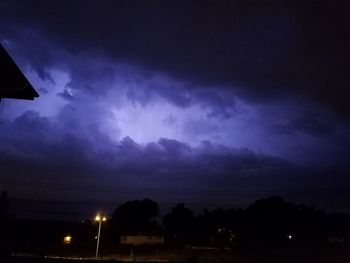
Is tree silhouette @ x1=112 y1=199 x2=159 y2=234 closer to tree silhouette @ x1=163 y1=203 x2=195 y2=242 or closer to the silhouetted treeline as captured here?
the silhouetted treeline

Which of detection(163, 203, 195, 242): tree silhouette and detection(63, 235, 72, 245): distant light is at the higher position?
detection(163, 203, 195, 242): tree silhouette

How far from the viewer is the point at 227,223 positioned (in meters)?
107

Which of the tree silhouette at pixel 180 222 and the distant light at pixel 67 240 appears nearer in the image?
the distant light at pixel 67 240

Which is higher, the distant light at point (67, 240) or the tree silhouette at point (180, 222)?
the tree silhouette at point (180, 222)

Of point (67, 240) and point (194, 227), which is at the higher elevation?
point (194, 227)

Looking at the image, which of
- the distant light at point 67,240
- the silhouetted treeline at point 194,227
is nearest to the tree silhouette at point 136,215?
the silhouetted treeline at point 194,227

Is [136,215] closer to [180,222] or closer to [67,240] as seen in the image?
[180,222]

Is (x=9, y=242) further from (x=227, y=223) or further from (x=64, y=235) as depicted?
(x=227, y=223)

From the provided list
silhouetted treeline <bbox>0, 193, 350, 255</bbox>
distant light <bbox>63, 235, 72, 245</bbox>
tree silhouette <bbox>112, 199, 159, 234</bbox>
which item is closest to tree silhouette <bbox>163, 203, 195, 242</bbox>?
silhouetted treeline <bbox>0, 193, 350, 255</bbox>

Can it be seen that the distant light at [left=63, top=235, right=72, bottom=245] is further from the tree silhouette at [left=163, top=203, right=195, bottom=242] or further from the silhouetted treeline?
the tree silhouette at [left=163, top=203, right=195, bottom=242]

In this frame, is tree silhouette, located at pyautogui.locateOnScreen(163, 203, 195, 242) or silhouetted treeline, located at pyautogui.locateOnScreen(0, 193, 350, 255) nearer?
silhouetted treeline, located at pyautogui.locateOnScreen(0, 193, 350, 255)

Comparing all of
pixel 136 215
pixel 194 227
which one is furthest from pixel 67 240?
pixel 194 227

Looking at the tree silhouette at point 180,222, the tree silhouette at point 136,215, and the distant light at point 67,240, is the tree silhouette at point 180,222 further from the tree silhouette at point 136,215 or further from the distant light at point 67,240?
the distant light at point 67,240

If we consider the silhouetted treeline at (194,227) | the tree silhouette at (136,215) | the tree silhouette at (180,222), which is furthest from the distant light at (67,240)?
the tree silhouette at (180,222)
